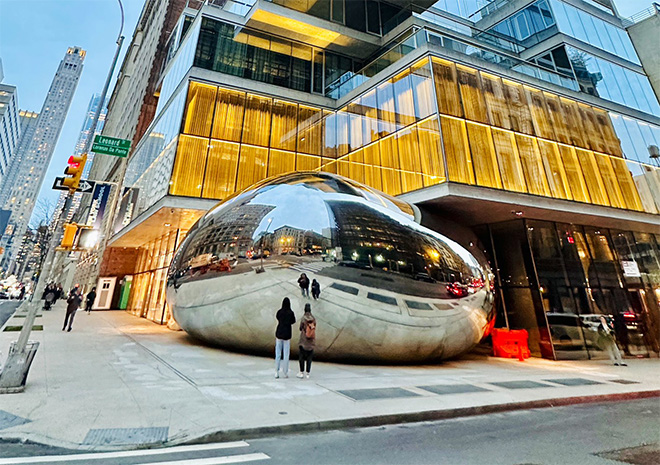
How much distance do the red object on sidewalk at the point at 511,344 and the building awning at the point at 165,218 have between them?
15.3 m

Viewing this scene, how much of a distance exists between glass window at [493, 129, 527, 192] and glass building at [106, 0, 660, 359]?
0.21ft

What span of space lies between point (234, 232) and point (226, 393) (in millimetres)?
5031

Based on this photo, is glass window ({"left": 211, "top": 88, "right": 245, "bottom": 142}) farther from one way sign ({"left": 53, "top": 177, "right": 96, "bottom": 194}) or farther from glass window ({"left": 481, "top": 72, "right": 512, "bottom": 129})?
glass window ({"left": 481, "top": 72, "right": 512, "bottom": 129})

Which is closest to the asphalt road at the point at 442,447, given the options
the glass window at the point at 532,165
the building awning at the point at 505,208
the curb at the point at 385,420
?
the curb at the point at 385,420

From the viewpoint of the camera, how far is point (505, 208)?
620 inches

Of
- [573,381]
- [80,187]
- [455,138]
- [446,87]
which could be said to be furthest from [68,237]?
[446,87]

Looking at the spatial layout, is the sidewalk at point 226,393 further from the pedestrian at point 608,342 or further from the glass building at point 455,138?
the glass building at point 455,138

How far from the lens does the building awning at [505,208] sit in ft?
47.5

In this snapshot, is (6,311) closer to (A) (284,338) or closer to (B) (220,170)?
(B) (220,170)

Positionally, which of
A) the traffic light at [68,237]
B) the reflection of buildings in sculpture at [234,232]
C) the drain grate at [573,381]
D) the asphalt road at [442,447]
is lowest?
the asphalt road at [442,447]

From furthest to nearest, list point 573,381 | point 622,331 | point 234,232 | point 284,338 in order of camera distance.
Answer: point 622,331
point 234,232
point 573,381
point 284,338

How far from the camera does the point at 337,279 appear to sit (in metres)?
9.45

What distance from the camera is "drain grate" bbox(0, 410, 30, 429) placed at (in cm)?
451

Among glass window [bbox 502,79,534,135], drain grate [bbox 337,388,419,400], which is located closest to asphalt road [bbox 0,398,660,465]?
drain grate [bbox 337,388,419,400]
